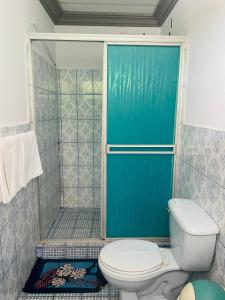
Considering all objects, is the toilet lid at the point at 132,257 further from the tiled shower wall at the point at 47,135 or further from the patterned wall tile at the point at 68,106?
the patterned wall tile at the point at 68,106

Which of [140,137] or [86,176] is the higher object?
[140,137]

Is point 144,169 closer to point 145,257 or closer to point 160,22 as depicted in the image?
point 145,257

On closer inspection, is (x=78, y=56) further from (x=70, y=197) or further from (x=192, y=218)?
(x=192, y=218)

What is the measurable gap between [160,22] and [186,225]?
7.35 feet

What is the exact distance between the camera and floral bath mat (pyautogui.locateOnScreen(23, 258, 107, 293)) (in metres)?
1.75

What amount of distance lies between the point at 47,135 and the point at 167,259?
1.56 meters

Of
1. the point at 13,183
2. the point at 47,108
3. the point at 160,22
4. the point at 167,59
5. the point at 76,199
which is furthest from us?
the point at 76,199

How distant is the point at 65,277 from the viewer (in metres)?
1.87

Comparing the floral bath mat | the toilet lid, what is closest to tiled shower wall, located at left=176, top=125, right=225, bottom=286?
the toilet lid

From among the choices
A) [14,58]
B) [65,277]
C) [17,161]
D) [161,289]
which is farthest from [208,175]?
[14,58]

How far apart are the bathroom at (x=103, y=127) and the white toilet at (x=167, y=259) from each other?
0.07m

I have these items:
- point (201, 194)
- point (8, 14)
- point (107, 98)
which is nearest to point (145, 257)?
point (201, 194)

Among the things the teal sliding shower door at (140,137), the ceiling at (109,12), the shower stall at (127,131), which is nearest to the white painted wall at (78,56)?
the shower stall at (127,131)

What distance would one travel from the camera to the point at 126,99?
77.0 inches
